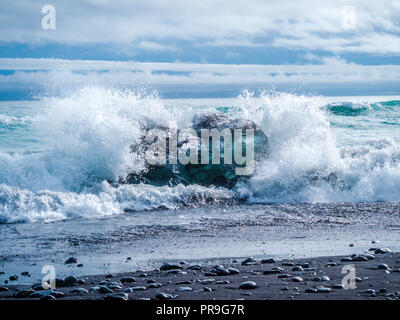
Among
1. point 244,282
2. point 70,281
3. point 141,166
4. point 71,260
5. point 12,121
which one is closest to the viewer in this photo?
Answer: point 244,282

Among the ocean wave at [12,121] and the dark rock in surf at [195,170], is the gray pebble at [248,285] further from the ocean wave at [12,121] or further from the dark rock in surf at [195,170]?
the ocean wave at [12,121]

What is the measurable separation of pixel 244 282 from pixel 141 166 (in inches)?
238

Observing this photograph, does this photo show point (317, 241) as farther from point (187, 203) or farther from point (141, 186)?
point (141, 186)

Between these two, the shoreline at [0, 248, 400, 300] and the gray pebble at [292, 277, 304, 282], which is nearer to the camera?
the shoreline at [0, 248, 400, 300]

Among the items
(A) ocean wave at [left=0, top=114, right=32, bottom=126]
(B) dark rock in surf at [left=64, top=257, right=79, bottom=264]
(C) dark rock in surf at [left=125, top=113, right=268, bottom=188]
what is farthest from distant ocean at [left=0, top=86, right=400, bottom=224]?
(A) ocean wave at [left=0, top=114, right=32, bottom=126]

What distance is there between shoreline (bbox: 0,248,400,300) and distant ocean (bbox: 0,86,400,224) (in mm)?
3567

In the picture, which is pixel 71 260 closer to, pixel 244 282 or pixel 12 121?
pixel 244 282

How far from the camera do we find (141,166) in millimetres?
9961

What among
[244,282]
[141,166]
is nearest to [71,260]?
[244,282]

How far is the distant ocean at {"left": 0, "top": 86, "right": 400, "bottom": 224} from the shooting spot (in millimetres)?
8461

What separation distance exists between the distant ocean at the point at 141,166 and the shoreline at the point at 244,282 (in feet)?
11.7

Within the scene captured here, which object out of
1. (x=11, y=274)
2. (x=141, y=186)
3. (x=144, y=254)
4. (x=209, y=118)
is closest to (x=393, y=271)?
(x=144, y=254)

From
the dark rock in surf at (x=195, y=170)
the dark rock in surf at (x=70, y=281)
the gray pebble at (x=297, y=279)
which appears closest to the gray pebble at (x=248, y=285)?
the gray pebble at (x=297, y=279)

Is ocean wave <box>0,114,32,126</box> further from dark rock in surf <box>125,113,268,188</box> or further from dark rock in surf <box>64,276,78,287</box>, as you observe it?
dark rock in surf <box>64,276,78,287</box>
